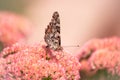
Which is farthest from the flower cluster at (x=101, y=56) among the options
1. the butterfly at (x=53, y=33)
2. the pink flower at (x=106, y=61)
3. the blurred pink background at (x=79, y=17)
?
the blurred pink background at (x=79, y=17)

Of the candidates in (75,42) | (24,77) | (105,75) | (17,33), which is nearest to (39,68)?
(24,77)

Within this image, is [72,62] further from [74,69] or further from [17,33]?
[17,33]

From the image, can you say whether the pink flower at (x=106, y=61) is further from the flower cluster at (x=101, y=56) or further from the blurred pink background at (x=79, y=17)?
the blurred pink background at (x=79, y=17)

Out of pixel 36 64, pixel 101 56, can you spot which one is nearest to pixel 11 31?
pixel 101 56

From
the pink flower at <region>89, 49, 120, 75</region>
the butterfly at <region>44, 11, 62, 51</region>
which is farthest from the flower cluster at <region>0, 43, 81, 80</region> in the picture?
the pink flower at <region>89, 49, 120, 75</region>

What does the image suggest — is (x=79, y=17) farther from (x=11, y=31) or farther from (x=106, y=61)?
(x=106, y=61)
